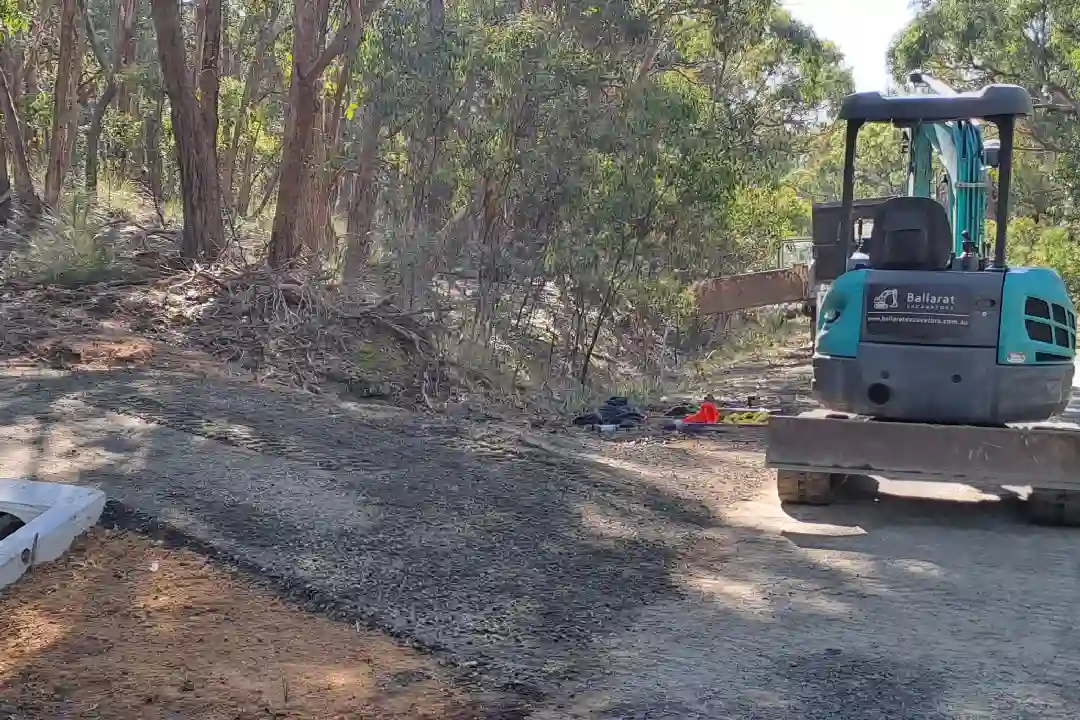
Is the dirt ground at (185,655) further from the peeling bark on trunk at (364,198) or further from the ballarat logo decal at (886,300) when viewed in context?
the peeling bark on trunk at (364,198)

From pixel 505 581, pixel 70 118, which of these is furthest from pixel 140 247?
pixel 505 581

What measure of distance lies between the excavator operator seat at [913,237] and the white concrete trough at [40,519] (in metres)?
5.53

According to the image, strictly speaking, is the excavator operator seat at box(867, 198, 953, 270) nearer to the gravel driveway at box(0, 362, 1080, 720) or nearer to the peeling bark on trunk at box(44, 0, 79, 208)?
the gravel driveway at box(0, 362, 1080, 720)

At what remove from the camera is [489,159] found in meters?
15.8

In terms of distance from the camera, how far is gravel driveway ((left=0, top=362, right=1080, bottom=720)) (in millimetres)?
5109

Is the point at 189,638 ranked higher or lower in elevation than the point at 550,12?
lower

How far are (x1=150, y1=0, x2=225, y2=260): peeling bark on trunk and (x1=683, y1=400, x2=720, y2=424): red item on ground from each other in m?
6.71

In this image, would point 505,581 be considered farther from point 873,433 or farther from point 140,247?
point 140,247

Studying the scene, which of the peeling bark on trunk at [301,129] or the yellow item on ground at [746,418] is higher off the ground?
the peeling bark on trunk at [301,129]

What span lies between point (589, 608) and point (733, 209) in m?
13.7

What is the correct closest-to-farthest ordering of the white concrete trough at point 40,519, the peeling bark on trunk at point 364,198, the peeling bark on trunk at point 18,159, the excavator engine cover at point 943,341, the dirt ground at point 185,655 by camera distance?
1. the dirt ground at point 185,655
2. the white concrete trough at point 40,519
3. the excavator engine cover at point 943,341
4. the peeling bark on trunk at point 364,198
5. the peeling bark on trunk at point 18,159

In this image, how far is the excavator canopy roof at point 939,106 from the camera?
826cm

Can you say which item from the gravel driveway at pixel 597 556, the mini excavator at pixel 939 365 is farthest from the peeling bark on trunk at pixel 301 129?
the mini excavator at pixel 939 365

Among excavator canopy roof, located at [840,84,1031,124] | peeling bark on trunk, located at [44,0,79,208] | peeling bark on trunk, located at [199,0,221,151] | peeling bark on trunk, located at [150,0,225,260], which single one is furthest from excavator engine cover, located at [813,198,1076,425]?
peeling bark on trunk, located at [44,0,79,208]
